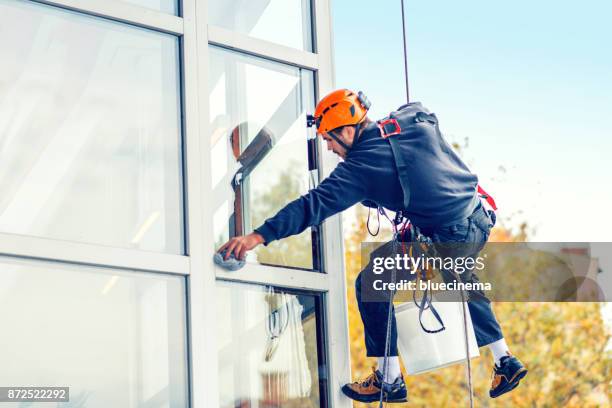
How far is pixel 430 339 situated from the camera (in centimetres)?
676

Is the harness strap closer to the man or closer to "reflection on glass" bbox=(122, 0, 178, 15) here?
the man

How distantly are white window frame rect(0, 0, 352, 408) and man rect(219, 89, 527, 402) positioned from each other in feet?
0.62

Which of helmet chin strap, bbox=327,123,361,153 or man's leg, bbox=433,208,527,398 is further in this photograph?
man's leg, bbox=433,208,527,398

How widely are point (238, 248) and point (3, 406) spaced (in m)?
1.56

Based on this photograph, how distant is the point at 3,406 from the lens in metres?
5.47

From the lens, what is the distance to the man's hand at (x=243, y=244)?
20.2ft

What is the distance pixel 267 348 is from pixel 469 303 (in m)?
1.40

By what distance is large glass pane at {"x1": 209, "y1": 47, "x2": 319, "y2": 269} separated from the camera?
663 cm

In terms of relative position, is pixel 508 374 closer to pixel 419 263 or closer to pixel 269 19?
pixel 419 263

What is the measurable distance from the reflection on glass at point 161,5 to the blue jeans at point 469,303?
2058 millimetres

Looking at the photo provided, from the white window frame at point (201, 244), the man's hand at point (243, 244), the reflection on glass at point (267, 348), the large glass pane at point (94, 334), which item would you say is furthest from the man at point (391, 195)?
the large glass pane at point (94, 334)

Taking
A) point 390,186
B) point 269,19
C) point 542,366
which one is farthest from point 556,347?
point 390,186

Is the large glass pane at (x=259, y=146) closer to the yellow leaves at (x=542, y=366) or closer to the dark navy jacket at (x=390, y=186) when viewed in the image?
the dark navy jacket at (x=390, y=186)

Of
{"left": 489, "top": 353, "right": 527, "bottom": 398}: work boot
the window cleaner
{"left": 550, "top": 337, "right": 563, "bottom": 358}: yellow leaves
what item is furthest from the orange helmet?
{"left": 550, "top": 337, "right": 563, "bottom": 358}: yellow leaves
